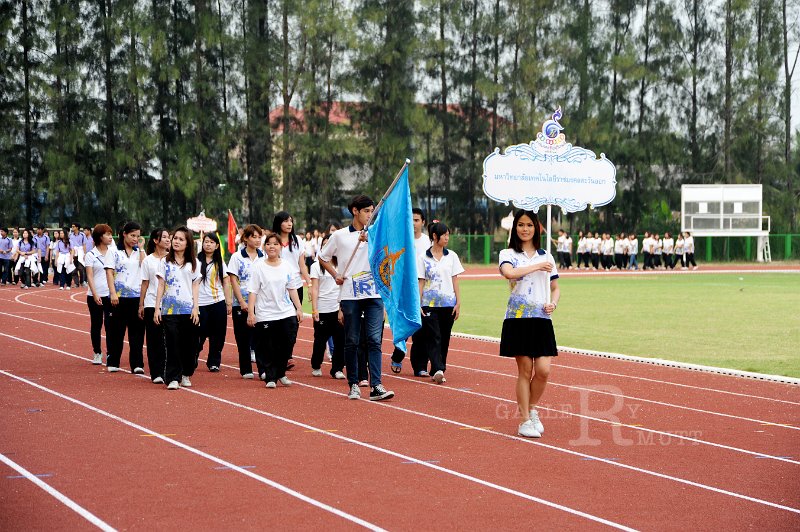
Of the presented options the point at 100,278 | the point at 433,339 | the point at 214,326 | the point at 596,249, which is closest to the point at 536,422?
the point at 433,339

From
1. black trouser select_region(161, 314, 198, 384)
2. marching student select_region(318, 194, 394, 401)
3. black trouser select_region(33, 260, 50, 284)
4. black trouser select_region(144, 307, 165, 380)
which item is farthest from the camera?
black trouser select_region(33, 260, 50, 284)

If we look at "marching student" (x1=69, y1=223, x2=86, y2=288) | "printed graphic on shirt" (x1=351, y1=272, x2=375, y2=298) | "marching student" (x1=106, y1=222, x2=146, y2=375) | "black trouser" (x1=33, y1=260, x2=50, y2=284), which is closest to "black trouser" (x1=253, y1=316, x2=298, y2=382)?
"printed graphic on shirt" (x1=351, y1=272, x2=375, y2=298)

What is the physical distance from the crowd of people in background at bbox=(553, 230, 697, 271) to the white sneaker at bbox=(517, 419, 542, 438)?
4498 cm

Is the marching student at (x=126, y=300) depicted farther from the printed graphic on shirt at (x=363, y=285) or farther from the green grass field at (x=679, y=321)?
the green grass field at (x=679, y=321)

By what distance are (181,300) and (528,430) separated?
462cm

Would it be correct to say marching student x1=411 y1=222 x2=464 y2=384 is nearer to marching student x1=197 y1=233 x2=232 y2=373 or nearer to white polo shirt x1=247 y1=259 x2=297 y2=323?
white polo shirt x1=247 y1=259 x2=297 y2=323

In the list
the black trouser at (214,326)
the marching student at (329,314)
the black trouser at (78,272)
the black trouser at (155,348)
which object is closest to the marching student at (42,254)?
the black trouser at (78,272)

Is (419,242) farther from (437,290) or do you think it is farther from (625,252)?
(625,252)

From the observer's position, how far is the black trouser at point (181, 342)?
11.5 meters

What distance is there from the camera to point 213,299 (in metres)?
12.9

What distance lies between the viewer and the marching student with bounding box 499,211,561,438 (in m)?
8.73

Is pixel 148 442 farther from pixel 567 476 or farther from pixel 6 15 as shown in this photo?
pixel 6 15

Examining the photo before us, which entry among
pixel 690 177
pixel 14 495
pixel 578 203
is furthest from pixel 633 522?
pixel 690 177

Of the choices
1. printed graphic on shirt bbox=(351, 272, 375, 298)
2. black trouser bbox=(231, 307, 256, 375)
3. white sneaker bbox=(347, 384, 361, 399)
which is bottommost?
white sneaker bbox=(347, 384, 361, 399)
